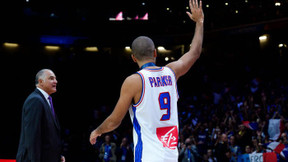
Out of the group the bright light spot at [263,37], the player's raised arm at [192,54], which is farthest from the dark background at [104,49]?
the player's raised arm at [192,54]

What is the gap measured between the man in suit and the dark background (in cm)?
931

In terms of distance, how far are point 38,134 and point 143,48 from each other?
1561 mm

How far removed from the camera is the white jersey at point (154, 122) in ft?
7.57

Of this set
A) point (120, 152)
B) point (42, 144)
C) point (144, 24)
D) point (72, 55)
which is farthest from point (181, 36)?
point (42, 144)

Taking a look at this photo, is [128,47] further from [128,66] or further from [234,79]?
[234,79]

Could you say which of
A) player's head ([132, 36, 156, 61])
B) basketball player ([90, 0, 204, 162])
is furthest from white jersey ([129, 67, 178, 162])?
player's head ([132, 36, 156, 61])

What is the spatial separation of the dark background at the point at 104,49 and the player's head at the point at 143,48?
10.6m

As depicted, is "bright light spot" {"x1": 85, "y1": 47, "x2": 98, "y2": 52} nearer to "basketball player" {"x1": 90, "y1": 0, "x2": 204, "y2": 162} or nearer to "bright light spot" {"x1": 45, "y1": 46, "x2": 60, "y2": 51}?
"bright light spot" {"x1": 45, "y1": 46, "x2": 60, "y2": 51}

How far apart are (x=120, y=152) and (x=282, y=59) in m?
8.28

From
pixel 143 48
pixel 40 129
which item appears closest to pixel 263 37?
pixel 40 129

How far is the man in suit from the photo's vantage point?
10.7 feet

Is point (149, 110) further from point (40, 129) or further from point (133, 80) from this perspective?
point (40, 129)

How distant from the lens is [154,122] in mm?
2316

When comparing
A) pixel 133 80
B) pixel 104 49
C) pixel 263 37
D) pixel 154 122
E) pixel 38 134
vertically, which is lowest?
pixel 38 134
